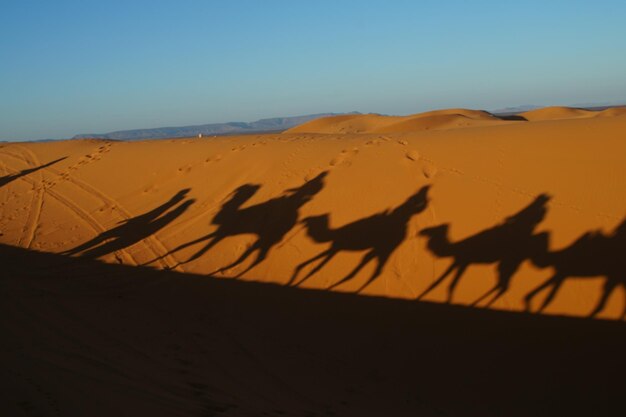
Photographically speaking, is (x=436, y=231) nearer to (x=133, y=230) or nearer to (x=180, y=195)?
(x=133, y=230)

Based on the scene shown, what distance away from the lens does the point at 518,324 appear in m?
6.81

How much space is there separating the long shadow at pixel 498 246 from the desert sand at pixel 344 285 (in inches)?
1.1

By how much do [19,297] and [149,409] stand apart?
477 centimetres

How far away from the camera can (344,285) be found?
27.5ft

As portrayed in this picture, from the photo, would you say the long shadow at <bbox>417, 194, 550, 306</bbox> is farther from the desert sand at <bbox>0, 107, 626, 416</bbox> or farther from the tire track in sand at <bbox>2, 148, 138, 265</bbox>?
the tire track in sand at <bbox>2, 148, 138, 265</bbox>

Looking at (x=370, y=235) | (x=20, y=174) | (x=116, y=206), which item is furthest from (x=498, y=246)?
(x=20, y=174)

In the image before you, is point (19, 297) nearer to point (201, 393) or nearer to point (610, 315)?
point (201, 393)

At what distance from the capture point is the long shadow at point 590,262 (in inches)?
274

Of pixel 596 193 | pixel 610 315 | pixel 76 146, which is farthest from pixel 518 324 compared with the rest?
pixel 76 146

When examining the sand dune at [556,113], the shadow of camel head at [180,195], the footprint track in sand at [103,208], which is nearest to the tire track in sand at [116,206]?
the footprint track in sand at [103,208]

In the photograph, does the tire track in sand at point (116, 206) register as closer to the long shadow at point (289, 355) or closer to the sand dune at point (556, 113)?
the long shadow at point (289, 355)

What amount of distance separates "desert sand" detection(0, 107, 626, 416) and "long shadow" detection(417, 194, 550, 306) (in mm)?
29

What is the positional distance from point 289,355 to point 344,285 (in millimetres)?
2204

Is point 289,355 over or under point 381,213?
under
